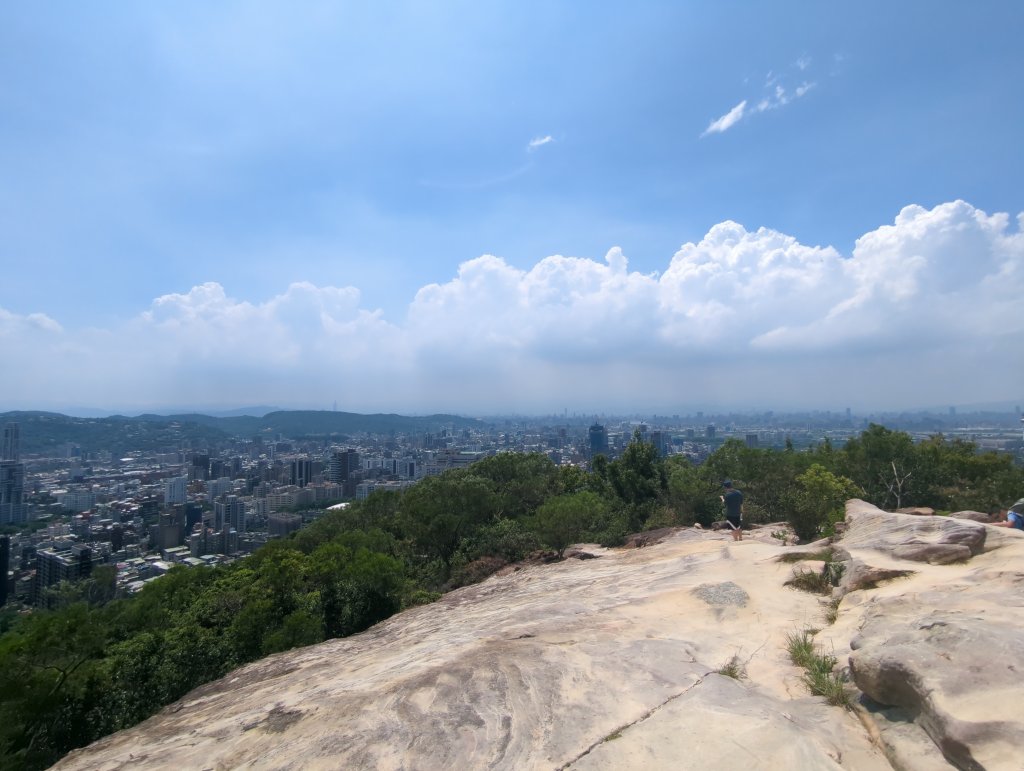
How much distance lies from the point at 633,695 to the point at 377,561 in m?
15.6

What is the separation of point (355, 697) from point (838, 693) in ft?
18.4

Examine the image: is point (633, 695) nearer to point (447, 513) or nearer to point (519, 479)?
point (447, 513)

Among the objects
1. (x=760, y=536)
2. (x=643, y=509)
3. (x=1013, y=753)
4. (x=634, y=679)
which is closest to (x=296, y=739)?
(x=634, y=679)

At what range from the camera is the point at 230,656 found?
53.0 feet

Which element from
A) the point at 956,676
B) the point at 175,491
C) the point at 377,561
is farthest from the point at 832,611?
the point at 175,491

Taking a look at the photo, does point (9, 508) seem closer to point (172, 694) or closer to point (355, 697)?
point (172, 694)

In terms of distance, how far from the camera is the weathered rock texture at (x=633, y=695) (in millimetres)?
4801

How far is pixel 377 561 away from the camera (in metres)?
20.0

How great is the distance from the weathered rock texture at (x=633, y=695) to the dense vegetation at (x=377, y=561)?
6751 mm

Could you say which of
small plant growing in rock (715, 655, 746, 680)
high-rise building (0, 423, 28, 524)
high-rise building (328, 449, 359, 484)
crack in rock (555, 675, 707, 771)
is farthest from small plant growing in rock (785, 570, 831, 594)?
high-rise building (328, 449, 359, 484)

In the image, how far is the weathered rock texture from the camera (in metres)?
4.80

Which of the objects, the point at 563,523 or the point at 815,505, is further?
the point at 563,523

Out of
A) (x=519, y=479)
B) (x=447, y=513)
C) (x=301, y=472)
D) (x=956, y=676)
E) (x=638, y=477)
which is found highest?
(x=956, y=676)

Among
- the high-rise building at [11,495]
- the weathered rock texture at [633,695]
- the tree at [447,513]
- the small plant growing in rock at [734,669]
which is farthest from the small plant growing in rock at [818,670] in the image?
the high-rise building at [11,495]
